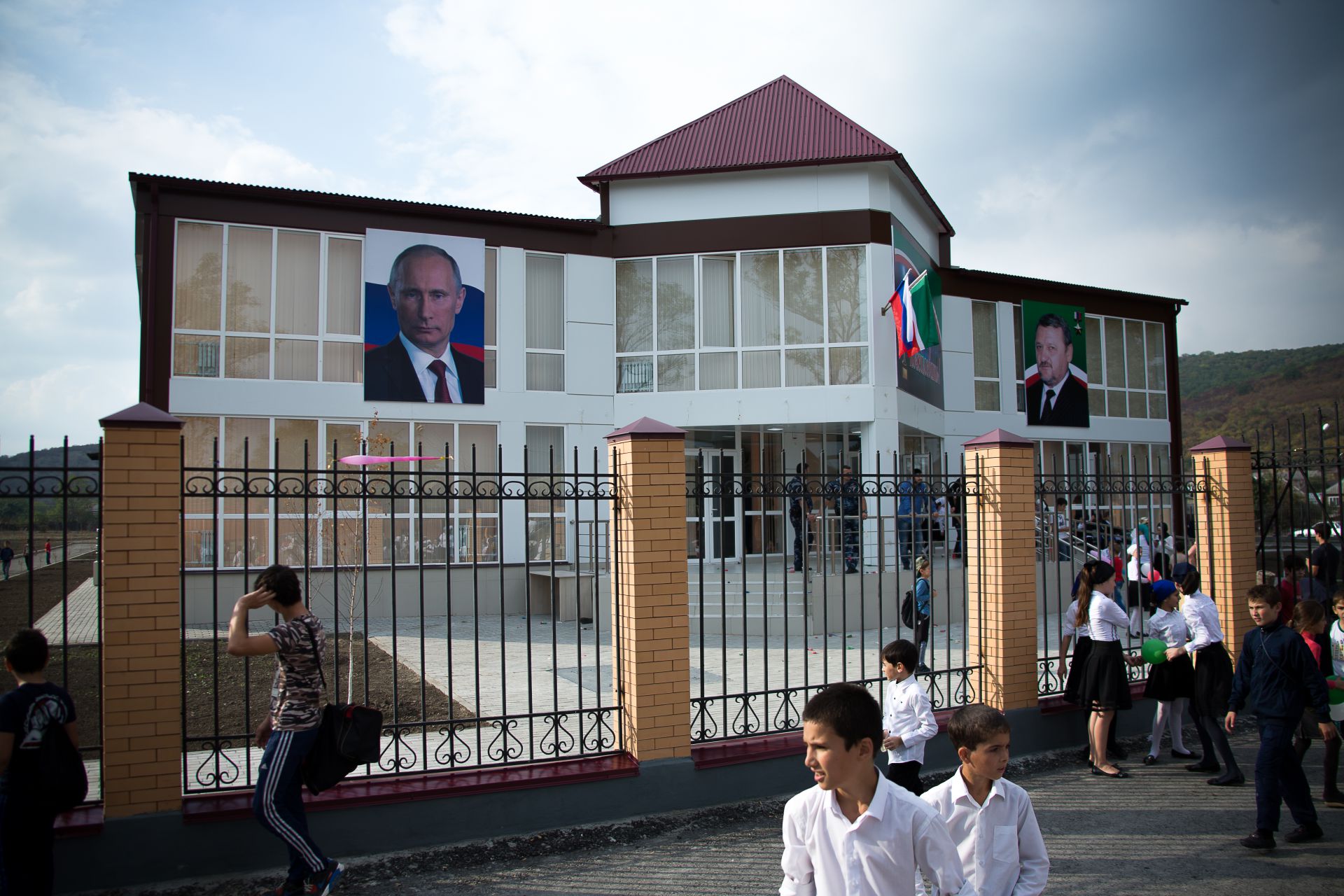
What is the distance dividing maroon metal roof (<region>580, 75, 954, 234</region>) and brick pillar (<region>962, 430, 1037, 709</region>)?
10408 mm

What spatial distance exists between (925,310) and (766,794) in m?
13.7

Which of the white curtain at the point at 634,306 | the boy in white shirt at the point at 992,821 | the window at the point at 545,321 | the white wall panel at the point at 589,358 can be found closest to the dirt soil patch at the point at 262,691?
the boy in white shirt at the point at 992,821

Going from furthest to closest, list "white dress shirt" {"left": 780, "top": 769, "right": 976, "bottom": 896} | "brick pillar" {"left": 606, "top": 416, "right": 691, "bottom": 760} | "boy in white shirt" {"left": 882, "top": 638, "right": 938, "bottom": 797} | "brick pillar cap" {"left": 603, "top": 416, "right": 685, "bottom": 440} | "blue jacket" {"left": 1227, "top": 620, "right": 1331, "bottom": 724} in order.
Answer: "brick pillar cap" {"left": 603, "top": 416, "right": 685, "bottom": 440}
"brick pillar" {"left": 606, "top": 416, "right": 691, "bottom": 760}
"blue jacket" {"left": 1227, "top": 620, "right": 1331, "bottom": 724}
"boy in white shirt" {"left": 882, "top": 638, "right": 938, "bottom": 797}
"white dress shirt" {"left": 780, "top": 769, "right": 976, "bottom": 896}

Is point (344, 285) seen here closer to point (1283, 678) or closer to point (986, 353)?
point (986, 353)

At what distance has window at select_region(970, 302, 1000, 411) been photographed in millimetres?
21344

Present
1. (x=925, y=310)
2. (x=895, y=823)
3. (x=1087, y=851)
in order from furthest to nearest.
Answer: (x=925, y=310) < (x=1087, y=851) < (x=895, y=823)

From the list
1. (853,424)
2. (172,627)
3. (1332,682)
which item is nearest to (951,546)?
(853,424)

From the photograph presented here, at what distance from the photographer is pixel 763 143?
18.1 metres

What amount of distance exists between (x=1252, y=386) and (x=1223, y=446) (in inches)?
2840

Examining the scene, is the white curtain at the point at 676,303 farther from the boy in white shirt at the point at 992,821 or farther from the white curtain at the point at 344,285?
the boy in white shirt at the point at 992,821

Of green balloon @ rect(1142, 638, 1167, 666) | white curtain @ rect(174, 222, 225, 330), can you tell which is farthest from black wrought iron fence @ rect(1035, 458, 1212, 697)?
white curtain @ rect(174, 222, 225, 330)

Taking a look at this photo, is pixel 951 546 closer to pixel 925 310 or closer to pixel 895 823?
pixel 925 310

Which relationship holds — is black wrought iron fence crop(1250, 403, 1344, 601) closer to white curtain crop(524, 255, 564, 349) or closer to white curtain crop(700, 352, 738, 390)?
white curtain crop(700, 352, 738, 390)

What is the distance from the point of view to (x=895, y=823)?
2.67 metres
